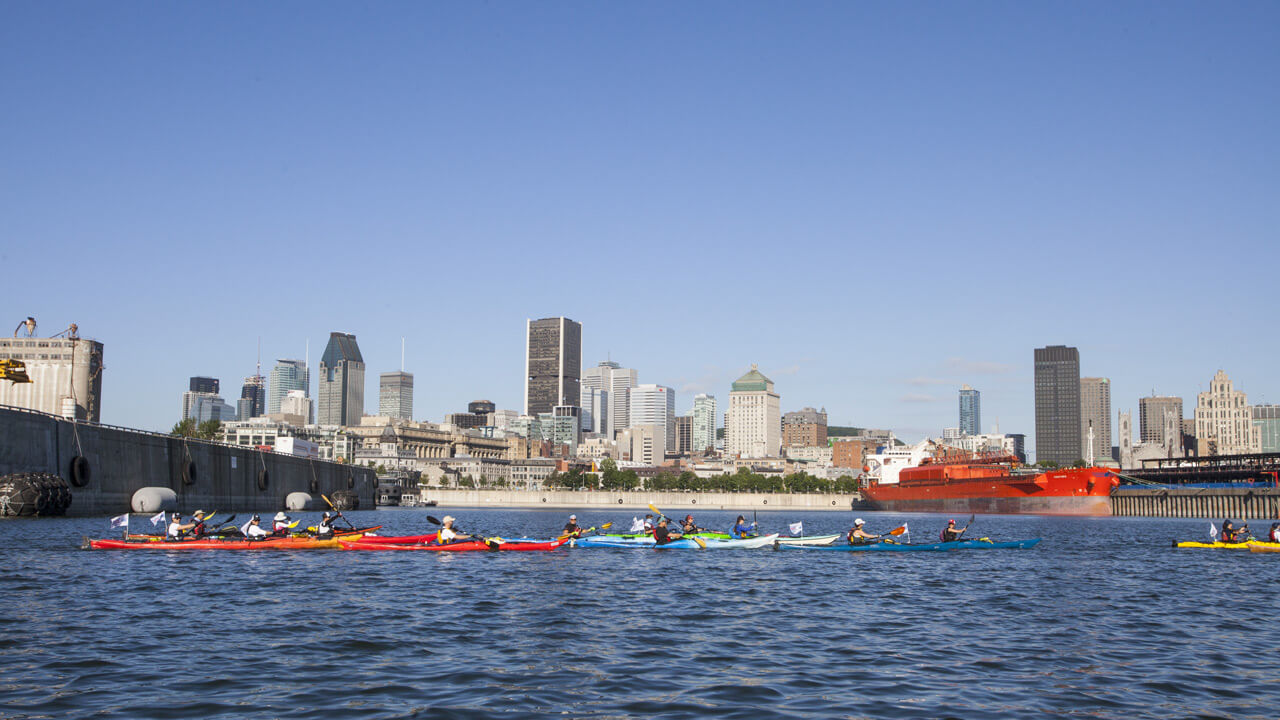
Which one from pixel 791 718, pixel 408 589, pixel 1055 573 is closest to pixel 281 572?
pixel 408 589

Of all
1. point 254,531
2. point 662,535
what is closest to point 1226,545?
point 662,535

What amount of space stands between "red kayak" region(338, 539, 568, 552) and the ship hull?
94.5 meters

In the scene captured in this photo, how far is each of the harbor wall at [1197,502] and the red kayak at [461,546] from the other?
285 feet

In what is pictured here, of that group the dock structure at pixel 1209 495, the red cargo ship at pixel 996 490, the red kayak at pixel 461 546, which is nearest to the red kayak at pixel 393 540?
the red kayak at pixel 461 546

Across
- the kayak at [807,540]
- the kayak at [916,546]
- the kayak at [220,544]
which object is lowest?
the kayak at [916,546]

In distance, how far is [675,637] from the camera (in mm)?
24188

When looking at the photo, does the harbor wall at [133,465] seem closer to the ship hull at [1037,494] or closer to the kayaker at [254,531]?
the kayaker at [254,531]

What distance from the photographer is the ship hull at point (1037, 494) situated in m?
127

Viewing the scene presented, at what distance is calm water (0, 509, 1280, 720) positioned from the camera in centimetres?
1723

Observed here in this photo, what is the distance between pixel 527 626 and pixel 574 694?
792cm

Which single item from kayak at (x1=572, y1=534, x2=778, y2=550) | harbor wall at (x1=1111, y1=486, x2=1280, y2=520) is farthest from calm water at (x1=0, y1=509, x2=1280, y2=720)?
harbor wall at (x1=1111, y1=486, x2=1280, y2=520)

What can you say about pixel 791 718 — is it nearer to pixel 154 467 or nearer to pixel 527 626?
pixel 527 626

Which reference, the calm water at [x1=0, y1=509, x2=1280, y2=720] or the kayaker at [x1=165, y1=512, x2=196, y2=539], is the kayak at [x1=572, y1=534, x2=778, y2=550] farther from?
the kayaker at [x1=165, y1=512, x2=196, y2=539]

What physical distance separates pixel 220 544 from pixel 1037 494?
109890mm
